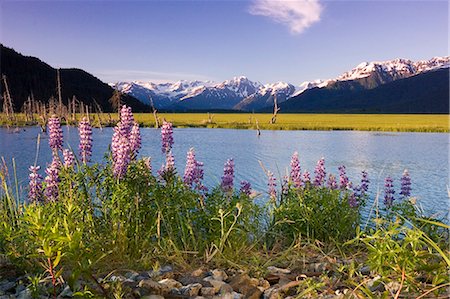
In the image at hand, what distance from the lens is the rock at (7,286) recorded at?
3.69 meters

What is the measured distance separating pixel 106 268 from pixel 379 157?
26.2m

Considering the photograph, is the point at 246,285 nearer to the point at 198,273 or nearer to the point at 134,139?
the point at 198,273

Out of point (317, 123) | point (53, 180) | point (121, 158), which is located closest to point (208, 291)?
point (121, 158)

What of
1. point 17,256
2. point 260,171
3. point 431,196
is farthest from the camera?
point 260,171

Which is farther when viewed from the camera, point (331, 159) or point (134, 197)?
point (331, 159)

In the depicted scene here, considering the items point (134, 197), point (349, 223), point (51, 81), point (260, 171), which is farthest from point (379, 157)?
point (51, 81)

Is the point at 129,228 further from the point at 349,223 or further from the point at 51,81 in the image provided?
the point at 51,81

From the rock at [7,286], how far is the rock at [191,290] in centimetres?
160

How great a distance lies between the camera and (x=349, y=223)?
5848mm

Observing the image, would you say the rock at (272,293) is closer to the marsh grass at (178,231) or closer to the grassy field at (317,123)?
the marsh grass at (178,231)

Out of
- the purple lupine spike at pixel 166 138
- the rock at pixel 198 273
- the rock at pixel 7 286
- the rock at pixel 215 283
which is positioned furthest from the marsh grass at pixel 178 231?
the purple lupine spike at pixel 166 138

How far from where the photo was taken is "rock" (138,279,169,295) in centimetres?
353

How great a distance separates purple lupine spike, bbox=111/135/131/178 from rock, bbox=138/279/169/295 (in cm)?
168

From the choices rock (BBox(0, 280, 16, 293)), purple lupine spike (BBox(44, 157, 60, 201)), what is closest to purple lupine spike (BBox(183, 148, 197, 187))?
purple lupine spike (BBox(44, 157, 60, 201))
